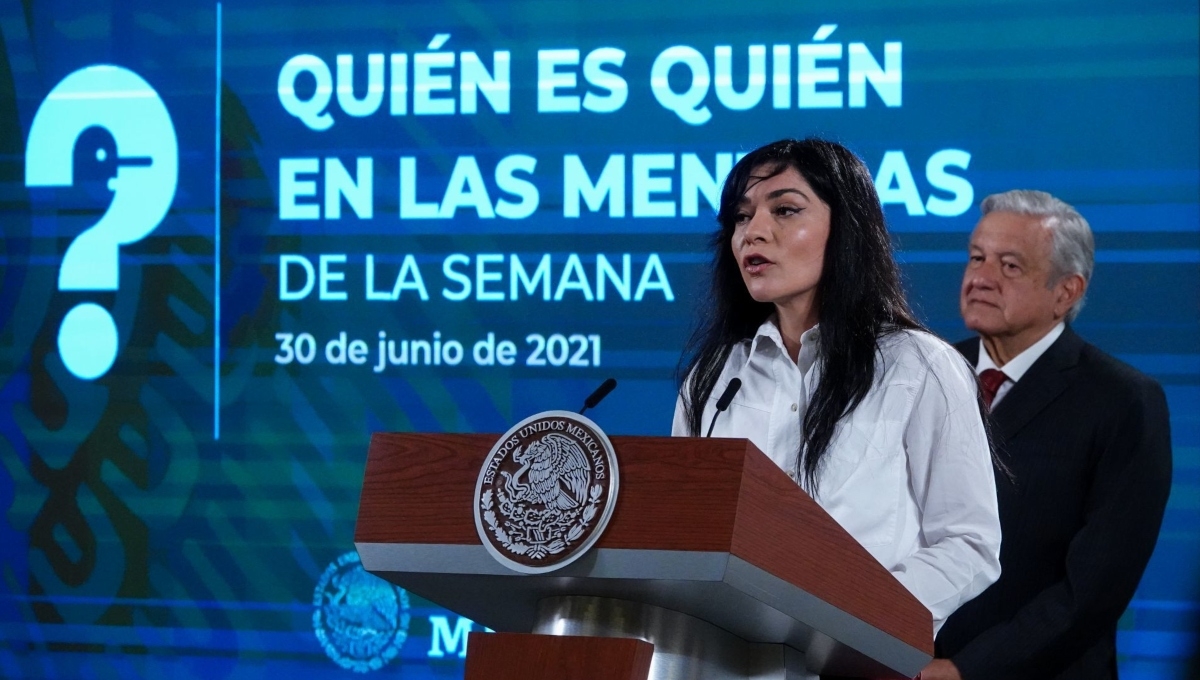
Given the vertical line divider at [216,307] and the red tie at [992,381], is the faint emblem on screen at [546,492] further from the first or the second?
the vertical line divider at [216,307]

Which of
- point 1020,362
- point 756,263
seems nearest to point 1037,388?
point 1020,362

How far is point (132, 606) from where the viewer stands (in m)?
4.14

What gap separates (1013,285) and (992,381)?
0.77ft

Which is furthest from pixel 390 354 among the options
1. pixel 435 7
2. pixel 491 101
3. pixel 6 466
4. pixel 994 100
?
pixel 994 100

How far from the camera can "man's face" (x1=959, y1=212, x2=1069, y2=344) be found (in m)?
3.08

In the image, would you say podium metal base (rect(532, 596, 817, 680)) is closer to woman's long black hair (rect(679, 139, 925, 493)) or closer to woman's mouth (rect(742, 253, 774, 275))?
woman's long black hair (rect(679, 139, 925, 493))

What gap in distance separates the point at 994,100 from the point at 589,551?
277cm

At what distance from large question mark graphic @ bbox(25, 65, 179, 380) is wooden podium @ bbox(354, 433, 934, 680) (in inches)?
119

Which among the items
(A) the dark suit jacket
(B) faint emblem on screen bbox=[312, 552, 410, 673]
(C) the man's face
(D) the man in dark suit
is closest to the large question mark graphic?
(B) faint emblem on screen bbox=[312, 552, 410, 673]

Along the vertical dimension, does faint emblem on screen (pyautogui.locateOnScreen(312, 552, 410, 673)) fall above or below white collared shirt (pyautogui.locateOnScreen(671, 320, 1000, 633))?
below

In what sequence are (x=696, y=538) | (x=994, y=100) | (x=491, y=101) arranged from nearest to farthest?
(x=696, y=538) < (x=994, y=100) < (x=491, y=101)

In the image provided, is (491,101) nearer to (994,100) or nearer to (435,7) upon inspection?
(435,7)

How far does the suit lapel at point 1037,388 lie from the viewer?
294cm

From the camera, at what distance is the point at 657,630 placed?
4.51 feet
